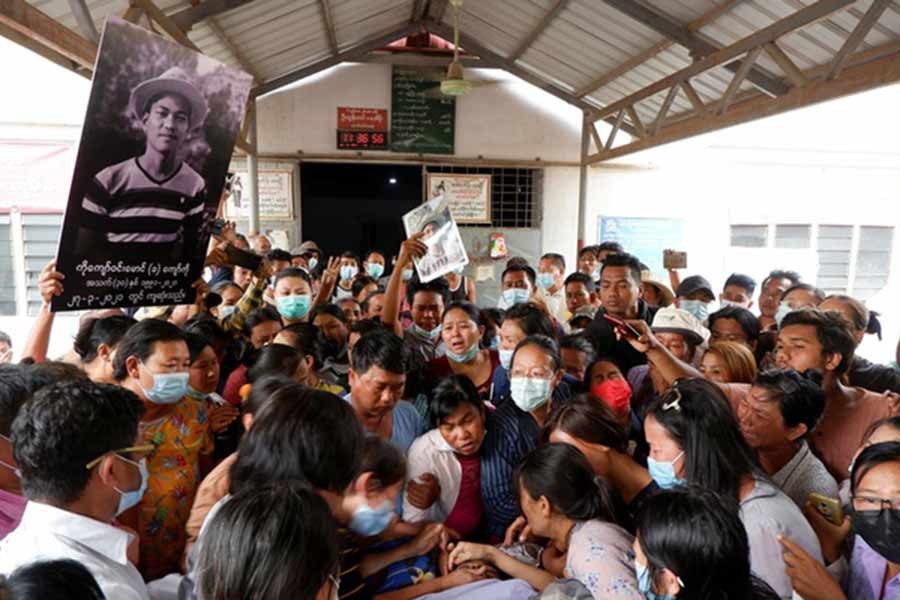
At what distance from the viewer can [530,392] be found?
2191 millimetres

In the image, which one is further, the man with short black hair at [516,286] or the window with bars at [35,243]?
the window with bars at [35,243]

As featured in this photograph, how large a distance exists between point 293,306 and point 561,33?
5.27 m

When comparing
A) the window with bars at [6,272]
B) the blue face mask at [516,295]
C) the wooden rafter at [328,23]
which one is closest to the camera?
the blue face mask at [516,295]

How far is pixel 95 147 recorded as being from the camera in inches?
70.4

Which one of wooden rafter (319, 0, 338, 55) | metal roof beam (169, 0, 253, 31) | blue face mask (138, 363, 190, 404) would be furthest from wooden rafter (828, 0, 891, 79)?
wooden rafter (319, 0, 338, 55)

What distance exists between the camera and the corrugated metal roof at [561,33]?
4367 mm

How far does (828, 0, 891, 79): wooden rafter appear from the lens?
338 centimetres

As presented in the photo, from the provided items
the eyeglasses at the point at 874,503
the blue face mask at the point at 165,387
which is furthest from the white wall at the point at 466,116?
the eyeglasses at the point at 874,503

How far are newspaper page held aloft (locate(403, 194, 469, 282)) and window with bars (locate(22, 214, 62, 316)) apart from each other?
234 inches

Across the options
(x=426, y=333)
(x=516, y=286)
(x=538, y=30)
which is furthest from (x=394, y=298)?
(x=538, y=30)

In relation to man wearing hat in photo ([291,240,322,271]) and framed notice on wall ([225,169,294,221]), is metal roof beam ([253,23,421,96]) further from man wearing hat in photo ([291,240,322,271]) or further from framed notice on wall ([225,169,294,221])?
man wearing hat in photo ([291,240,322,271])

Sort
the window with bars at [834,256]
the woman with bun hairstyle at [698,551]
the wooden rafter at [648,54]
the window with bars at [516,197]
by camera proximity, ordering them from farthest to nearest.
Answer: the window with bars at [516,197]
the window with bars at [834,256]
the wooden rafter at [648,54]
the woman with bun hairstyle at [698,551]

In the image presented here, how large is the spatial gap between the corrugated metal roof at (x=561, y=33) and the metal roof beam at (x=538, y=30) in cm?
4

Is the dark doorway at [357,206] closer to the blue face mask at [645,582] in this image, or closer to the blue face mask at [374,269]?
the blue face mask at [374,269]
